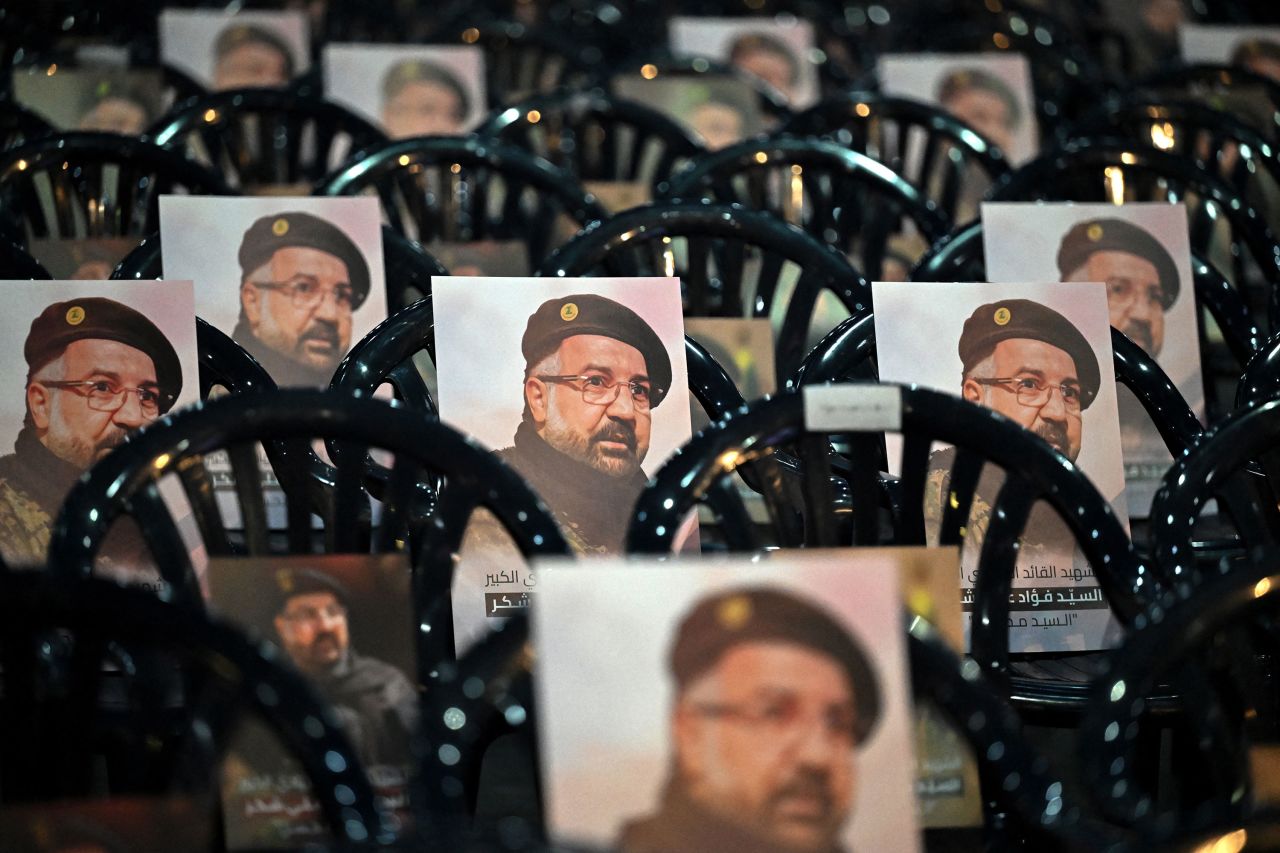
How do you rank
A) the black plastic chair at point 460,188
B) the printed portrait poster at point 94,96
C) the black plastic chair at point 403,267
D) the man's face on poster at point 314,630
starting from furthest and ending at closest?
1. the printed portrait poster at point 94,96
2. the black plastic chair at point 460,188
3. the black plastic chair at point 403,267
4. the man's face on poster at point 314,630

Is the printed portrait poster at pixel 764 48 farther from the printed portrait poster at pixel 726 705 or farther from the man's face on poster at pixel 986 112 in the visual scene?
the printed portrait poster at pixel 726 705

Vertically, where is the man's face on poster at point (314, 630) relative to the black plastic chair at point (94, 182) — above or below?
below

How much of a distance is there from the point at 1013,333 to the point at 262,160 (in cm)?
185

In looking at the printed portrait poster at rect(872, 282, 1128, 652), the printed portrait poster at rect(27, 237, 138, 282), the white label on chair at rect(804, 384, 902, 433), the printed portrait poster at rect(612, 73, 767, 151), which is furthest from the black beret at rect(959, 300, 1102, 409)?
the printed portrait poster at rect(612, 73, 767, 151)

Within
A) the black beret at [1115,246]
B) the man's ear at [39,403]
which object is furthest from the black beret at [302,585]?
the black beret at [1115,246]

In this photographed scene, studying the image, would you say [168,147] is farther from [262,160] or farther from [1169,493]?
[1169,493]

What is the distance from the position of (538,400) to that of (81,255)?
3.41ft

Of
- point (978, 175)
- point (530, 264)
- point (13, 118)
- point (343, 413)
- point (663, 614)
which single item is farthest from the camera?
point (978, 175)

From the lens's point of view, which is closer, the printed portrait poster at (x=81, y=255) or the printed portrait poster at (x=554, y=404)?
the printed portrait poster at (x=554, y=404)

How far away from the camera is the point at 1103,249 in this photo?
7.47 feet

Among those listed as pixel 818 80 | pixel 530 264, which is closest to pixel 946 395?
pixel 530 264

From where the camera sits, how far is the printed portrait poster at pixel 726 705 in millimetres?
1078

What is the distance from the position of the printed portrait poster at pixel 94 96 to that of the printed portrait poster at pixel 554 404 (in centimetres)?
175

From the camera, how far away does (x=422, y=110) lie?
3420 millimetres
